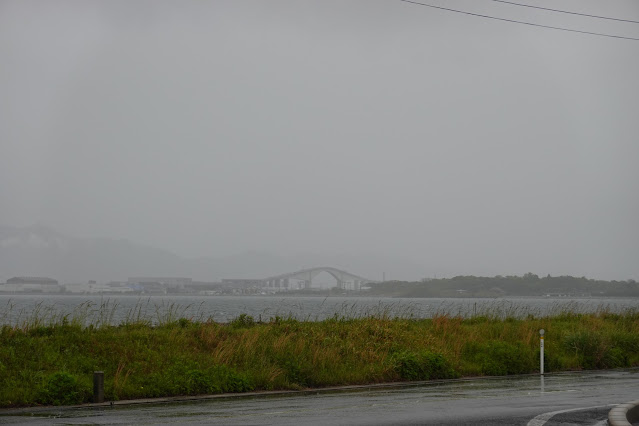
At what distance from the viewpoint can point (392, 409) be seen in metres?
15.7

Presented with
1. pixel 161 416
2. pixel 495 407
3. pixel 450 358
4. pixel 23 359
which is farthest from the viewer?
pixel 450 358

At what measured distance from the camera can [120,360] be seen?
19.7 metres

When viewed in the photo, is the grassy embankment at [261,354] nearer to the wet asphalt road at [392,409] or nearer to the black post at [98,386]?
the black post at [98,386]

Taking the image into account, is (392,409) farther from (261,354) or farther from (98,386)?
(261,354)

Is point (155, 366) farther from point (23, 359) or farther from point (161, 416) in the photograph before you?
point (161, 416)

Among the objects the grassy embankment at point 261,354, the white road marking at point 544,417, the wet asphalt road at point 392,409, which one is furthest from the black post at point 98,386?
the white road marking at point 544,417

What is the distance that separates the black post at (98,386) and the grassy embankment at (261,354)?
0.28 metres

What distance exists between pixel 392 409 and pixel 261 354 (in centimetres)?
689

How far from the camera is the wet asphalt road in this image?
13914 millimetres

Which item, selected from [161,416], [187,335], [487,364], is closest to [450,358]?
[487,364]

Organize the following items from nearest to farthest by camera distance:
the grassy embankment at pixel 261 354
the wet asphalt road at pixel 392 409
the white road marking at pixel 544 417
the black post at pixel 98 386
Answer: the white road marking at pixel 544 417 → the wet asphalt road at pixel 392 409 → the black post at pixel 98 386 → the grassy embankment at pixel 261 354

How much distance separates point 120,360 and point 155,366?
865 millimetres

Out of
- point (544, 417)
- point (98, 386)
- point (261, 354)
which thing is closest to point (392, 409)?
point (544, 417)

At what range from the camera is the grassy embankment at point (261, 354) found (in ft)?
60.7
